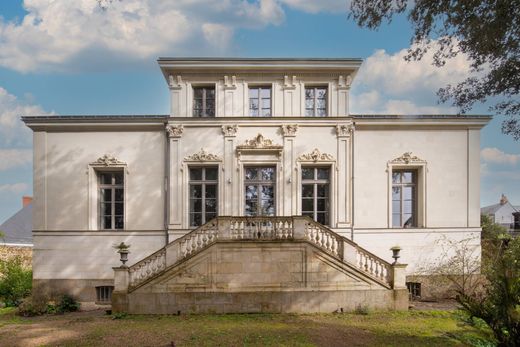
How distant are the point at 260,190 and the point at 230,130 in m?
2.52

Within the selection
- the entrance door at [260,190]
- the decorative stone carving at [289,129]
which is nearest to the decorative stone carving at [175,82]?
the entrance door at [260,190]

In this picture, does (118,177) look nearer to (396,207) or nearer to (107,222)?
(107,222)

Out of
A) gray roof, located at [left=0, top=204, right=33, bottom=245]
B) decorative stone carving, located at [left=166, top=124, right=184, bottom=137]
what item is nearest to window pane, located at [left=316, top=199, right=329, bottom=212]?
decorative stone carving, located at [left=166, top=124, right=184, bottom=137]

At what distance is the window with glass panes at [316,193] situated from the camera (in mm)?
13680

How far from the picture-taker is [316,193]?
13.7m

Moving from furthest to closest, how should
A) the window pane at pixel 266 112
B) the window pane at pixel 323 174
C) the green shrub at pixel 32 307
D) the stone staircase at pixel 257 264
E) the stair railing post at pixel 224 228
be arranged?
the window pane at pixel 266 112
the window pane at pixel 323 174
the green shrub at pixel 32 307
the stair railing post at pixel 224 228
the stone staircase at pixel 257 264

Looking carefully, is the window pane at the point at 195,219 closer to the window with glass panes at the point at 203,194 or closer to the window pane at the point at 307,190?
the window with glass panes at the point at 203,194

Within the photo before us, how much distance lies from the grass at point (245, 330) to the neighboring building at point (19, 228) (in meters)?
14.6

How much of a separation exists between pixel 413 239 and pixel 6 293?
16.4 m

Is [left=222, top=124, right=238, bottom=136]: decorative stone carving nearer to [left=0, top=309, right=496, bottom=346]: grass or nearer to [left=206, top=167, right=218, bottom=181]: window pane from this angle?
[left=206, top=167, right=218, bottom=181]: window pane

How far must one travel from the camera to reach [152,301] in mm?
11133

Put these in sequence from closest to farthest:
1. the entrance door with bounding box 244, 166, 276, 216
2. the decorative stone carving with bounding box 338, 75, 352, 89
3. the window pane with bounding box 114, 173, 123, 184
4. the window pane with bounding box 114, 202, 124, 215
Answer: the entrance door with bounding box 244, 166, 276, 216 → the decorative stone carving with bounding box 338, 75, 352, 89 → the window pane with bounding box 114, 202, 124, 215 → the window pane with bounding box 114, 173, 123, 184

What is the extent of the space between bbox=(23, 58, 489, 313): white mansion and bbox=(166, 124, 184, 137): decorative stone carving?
0.13ft

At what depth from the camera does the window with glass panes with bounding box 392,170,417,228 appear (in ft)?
46.6
